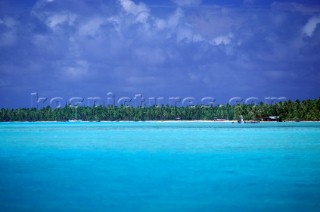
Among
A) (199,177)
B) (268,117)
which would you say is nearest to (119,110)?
(268,117)

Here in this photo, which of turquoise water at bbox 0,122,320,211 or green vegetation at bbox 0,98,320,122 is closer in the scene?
turquoise water at bbox 0,122,320,211

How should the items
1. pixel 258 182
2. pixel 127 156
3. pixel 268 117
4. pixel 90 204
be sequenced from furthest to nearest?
1. pixel 268 117
2. pixel 127 156
3. pixel 258 182
4. pixel 90 204

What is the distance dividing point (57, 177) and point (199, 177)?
13.3 ft

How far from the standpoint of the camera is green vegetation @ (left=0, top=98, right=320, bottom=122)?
82.1 m

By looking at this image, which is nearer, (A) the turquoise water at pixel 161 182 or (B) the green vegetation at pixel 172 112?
(A) the turquoise water at pixel 161 182

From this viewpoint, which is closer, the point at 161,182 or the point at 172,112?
the point at 161,182

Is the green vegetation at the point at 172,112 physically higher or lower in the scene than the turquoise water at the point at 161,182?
higher

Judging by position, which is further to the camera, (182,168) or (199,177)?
(182,168)

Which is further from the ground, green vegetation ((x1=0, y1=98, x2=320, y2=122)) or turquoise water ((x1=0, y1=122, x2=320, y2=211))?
green vegetation ((x1=0, y1=98, x2=320, y2=122))

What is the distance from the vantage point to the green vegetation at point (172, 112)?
8206 centimetres

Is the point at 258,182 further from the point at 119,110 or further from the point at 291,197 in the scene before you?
the point at 119,110

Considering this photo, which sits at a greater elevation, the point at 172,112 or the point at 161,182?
the point at 172,112

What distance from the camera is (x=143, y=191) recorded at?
12.5 metres

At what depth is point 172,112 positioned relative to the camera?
348ft
